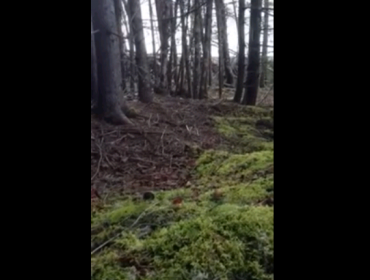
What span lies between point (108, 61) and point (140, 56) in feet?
0.28

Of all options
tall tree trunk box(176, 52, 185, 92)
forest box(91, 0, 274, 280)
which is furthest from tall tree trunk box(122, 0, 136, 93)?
tall tree trunk box(176, 52, 185, 92)

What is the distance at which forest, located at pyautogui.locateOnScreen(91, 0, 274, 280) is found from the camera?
1.08 m

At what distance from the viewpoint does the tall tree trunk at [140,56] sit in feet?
3.65

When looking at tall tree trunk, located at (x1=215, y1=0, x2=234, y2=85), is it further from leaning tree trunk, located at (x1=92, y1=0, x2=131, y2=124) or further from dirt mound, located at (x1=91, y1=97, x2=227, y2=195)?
leaning tree trunk, located at (x1=92, y1=0, x2=131, y2=124)

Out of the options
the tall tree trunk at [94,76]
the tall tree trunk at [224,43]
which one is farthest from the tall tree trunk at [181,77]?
the tall tree trunk at [94,76]

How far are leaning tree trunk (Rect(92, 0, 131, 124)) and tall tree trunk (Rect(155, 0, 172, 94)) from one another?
0.38 ft
